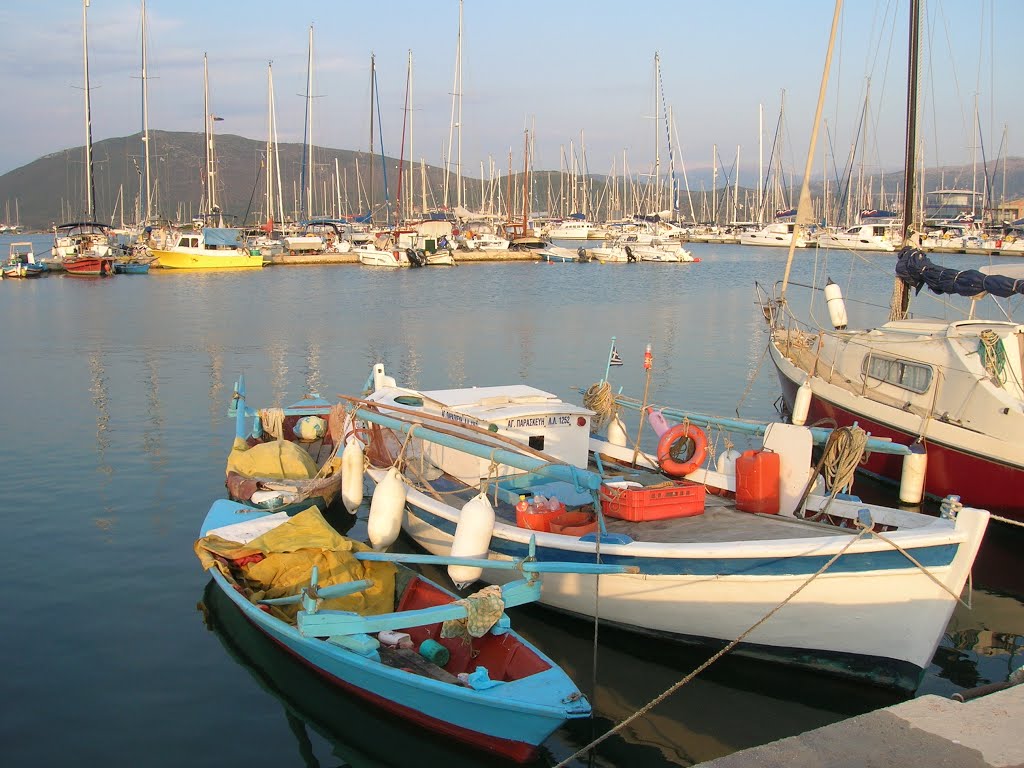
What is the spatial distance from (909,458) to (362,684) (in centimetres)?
977

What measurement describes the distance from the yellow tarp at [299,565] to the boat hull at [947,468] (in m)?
9.01

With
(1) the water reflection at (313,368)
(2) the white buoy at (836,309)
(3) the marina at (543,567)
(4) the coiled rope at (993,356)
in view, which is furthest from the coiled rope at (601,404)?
(1) the water reflection at (313,368)

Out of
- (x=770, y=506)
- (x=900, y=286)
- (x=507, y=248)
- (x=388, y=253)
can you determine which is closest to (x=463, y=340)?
(x=900, y=286)

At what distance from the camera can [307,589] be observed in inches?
387

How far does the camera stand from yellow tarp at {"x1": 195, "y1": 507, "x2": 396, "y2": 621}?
10.6 meters

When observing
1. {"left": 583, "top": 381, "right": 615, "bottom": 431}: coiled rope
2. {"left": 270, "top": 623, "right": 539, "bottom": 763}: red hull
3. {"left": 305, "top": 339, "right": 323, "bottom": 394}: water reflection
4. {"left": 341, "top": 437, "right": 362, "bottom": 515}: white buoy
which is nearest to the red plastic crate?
{"left": 270, "top": 623, "right": 539, "bottom": 763}: red hull

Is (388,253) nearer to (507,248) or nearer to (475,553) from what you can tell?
(507,248)

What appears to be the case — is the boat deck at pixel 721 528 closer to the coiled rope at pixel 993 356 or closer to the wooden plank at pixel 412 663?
the wooden plank at pixel 412 663

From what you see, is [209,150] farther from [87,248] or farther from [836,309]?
[836,309]

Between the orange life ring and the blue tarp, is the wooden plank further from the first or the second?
the blue tarp

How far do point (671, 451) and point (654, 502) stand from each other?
1925 mm

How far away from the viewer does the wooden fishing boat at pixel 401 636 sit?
8.33 meters

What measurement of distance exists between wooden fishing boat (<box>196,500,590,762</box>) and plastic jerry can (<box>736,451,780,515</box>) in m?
3.92

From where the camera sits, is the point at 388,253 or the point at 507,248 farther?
the point at 507,248
